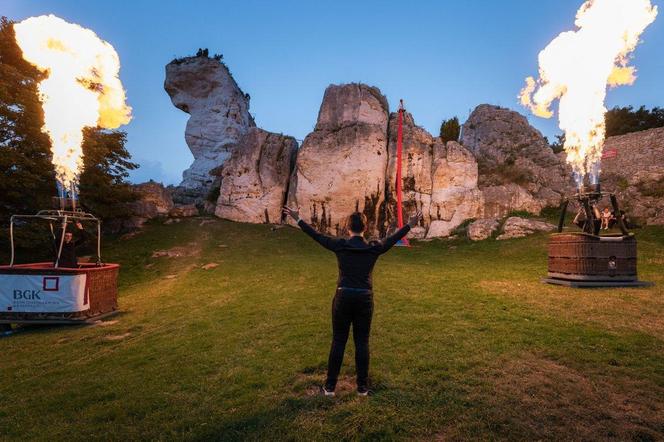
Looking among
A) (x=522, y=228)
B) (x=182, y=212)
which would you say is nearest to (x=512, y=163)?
(x=522, y=228)

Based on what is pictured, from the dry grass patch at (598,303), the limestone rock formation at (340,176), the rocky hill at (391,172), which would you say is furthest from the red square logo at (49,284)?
the rocky hill at (391,172)

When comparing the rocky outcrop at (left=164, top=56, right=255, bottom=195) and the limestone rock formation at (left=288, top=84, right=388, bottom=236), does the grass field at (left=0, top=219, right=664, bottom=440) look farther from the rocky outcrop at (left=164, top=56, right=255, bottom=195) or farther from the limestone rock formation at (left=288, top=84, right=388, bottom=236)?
the rocky outcrop at (left=164, top=56, right=255, bottom=195)

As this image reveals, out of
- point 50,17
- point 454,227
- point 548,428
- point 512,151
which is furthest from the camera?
point 512,151

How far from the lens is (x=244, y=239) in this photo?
28438mm

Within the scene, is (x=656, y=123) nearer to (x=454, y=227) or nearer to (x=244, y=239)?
(x=454, y=227)

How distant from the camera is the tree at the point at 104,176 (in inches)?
995

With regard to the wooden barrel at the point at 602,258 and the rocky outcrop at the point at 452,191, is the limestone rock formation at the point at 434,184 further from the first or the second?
the wooden barrel at the point at 602,258

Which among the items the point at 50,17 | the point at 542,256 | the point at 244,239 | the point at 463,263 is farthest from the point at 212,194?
the point at 542,256

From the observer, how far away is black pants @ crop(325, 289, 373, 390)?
510 cm

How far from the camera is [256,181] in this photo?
35.3 metres

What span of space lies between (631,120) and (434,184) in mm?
33624

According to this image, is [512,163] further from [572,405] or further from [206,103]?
[206,103]

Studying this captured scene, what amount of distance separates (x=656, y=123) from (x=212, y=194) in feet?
187

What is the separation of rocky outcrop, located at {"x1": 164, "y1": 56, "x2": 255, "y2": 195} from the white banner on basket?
4011 centimetres
